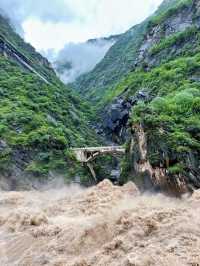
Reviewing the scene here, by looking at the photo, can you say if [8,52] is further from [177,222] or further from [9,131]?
[177,222]

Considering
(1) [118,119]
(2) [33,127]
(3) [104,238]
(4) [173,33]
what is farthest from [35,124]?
(3) [104,238]

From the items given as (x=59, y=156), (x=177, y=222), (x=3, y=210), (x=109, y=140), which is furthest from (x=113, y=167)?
(x=177, y=222)

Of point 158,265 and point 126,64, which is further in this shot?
point 126,64

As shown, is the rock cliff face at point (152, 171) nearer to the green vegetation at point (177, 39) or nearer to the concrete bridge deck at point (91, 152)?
the concrete bridge deck at point (91, 152)

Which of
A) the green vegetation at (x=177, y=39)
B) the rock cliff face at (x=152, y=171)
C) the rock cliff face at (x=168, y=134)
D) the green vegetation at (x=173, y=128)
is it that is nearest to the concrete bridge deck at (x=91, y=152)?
the rock cliff face at (x=168, y=134)

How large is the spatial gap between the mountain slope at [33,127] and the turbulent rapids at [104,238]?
3372cm

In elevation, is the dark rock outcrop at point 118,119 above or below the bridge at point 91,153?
above

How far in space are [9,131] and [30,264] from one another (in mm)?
52748

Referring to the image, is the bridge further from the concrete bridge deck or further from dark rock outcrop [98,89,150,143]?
dark rock outcrop [98,89,150,143]

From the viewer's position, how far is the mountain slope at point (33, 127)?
241 ft

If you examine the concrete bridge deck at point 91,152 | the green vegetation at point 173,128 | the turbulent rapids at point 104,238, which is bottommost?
the turbulent rapids at point 104,238

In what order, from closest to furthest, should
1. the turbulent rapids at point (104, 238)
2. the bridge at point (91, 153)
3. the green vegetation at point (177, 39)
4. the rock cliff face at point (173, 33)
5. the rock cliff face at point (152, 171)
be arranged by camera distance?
the turbulent rapids at point (104, 238)
the rock cliff face at point (152, 171)
the bridge at point (91, 153)
the green vegetation at point (177, 39)
the rock cliff face at point (173, 33)

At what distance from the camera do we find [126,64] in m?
167

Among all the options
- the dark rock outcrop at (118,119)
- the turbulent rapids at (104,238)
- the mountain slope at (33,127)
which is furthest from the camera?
the dark rock outcrop at (118,119)
